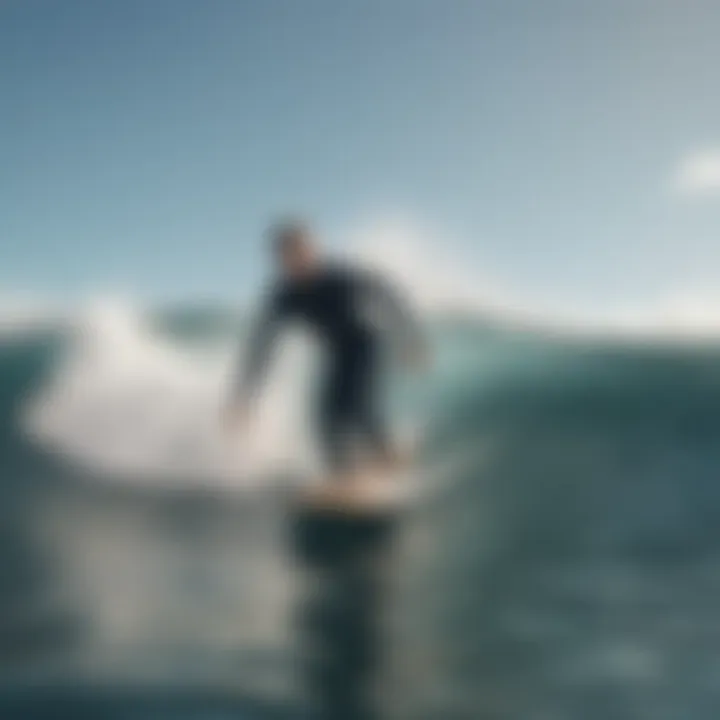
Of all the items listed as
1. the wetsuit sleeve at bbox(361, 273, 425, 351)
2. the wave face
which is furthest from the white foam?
the wetsuit sleeve at bbox(361, 273, 425, 351)

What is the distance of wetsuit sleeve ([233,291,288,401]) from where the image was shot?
238 centimetres

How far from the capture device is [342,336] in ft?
7.75

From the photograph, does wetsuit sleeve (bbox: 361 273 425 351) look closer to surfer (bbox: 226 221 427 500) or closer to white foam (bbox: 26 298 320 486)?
surfer (bbox: 226 221 427 500)

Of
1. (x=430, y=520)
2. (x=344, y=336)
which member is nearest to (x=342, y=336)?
(x=344, y=336)

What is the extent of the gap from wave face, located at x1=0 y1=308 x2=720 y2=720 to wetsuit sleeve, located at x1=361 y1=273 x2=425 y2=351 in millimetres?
143

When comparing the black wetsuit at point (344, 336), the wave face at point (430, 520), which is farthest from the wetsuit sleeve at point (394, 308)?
the wave face at point (430, 520)

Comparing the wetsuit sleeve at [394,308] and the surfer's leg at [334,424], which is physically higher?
the wetsuit sleeve at [394,308]

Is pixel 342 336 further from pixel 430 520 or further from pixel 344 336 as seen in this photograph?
pixel 430 520

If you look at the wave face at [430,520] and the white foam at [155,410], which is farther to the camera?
the white foam at [155,410]

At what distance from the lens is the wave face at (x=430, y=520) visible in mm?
1877

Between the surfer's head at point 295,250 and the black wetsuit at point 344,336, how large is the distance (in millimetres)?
24

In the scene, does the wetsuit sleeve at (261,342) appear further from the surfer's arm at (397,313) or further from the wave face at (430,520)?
the surfer's arm at (397,313)

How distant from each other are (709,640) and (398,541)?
0.64 meters

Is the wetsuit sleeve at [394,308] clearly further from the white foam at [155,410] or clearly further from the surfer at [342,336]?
the white foam at [155,410]
